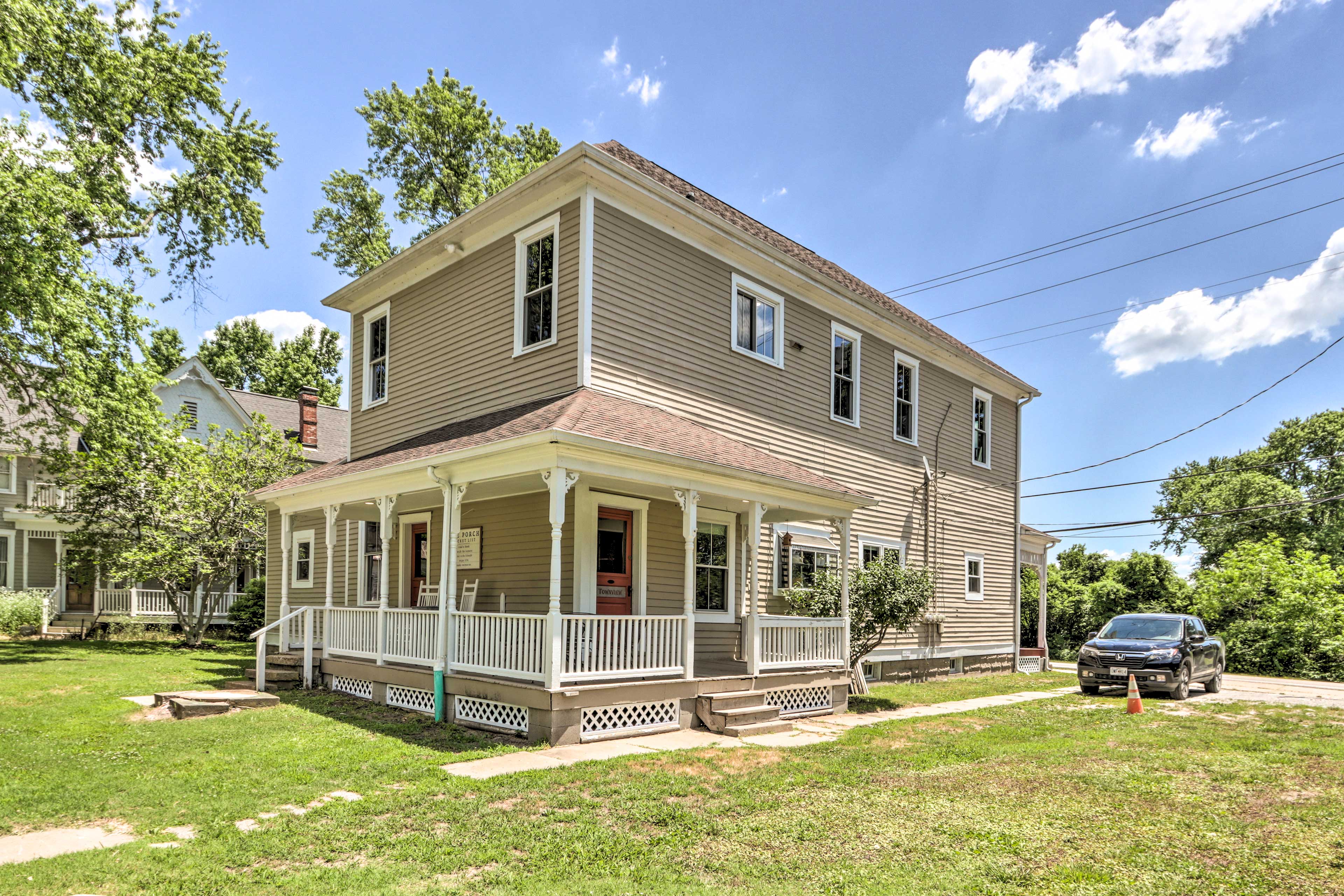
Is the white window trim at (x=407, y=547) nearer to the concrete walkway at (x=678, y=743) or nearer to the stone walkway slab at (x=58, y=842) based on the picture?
the concrete walkway at (x=678, y=743)

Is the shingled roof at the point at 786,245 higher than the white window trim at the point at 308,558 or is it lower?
higher

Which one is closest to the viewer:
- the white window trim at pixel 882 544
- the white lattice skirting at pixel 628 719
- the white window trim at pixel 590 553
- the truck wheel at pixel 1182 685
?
the white lattice skirting at pixel 628 719

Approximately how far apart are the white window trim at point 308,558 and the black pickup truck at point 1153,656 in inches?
644

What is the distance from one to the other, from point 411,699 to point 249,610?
55.0ft

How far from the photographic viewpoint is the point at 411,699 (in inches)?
442

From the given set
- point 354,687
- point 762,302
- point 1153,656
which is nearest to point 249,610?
point 354,687

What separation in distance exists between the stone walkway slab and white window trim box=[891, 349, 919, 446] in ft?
49.3

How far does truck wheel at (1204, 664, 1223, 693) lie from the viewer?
16766mm

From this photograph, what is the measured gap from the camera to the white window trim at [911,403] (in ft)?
58.5

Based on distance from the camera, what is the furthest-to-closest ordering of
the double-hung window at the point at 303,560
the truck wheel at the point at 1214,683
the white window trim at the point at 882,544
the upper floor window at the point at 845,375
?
the double-hung window at the point at 303,560 → the truck wheel at the point at 1214,683 → the white window trim at the point at 882,544 → the upper floor window at the point at 845,375

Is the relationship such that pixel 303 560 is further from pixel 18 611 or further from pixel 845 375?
pixel 845 375

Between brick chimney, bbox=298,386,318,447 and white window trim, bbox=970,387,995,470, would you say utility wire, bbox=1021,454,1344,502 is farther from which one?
brick chimney, bbox=298,386,318,447

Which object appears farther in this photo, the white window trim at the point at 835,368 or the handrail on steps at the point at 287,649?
the white window trim at the point at 835,368

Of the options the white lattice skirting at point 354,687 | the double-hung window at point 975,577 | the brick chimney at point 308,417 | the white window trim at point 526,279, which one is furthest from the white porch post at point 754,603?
the brick chimney at point 308,417
